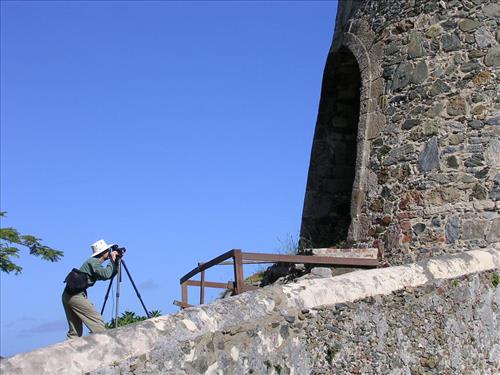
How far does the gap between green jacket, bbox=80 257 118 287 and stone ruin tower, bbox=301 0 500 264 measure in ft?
11.5

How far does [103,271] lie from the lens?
6676 mm

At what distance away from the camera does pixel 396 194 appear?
8.98 metres

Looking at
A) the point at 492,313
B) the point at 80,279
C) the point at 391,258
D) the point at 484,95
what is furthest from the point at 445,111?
the point at 80,279

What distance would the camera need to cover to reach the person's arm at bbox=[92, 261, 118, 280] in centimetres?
666

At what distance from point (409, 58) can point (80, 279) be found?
4.74m

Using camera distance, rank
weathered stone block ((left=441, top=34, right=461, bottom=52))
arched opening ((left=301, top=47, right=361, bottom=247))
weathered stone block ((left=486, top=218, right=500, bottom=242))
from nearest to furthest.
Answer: weathered stone block ((left=486, top=218, right=500, bottom=242)) → weathered stone block ((left=441, top=34, right=461, bottom=52)) → arched opening ((left=301, top=47, right=361, bottom=247))

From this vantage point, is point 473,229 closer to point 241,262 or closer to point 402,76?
point 402,76

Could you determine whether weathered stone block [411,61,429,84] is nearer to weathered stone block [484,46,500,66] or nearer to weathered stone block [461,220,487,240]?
weathered stone block [484,46,500,66]

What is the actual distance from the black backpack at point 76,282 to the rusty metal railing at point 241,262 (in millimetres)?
1361

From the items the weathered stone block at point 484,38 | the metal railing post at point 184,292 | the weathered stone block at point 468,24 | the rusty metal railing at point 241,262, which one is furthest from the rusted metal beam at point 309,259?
the weathered stone block at point 468,24

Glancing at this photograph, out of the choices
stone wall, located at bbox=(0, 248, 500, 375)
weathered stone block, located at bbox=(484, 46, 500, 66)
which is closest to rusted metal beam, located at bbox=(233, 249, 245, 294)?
stone wall, located at bbox=(0, 248, 500, 375)

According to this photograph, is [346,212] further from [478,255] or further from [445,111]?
[478,255]

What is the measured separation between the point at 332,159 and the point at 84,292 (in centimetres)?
540

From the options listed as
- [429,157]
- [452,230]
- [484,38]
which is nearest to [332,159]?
[429,157]
